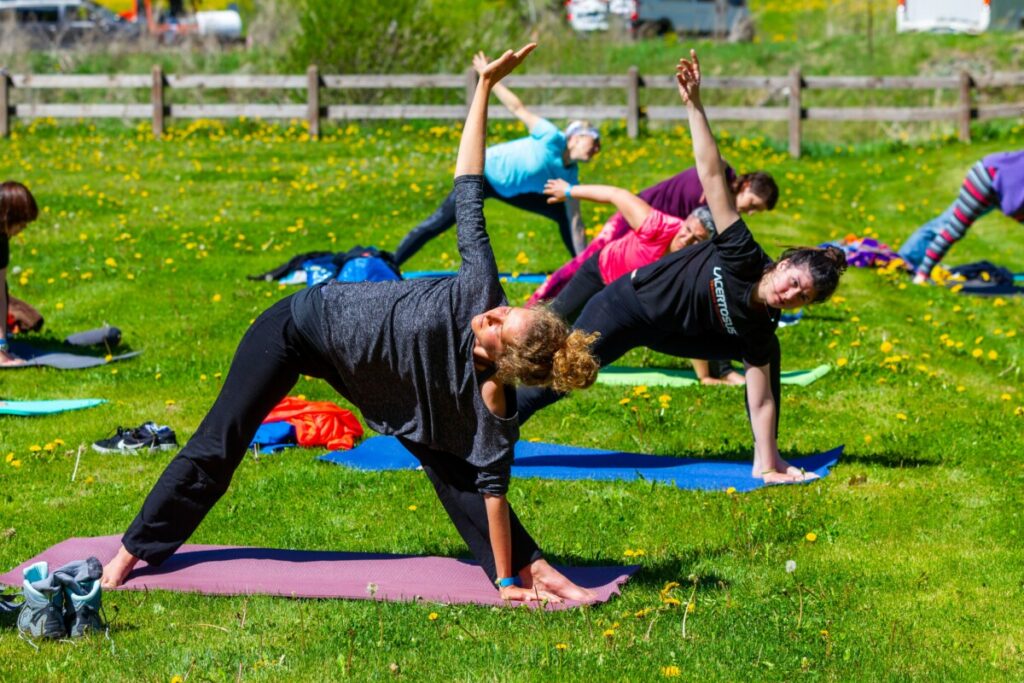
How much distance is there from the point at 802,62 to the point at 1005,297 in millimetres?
20191

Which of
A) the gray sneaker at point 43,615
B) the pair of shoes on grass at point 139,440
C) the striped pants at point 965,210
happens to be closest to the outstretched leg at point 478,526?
the gray sneaker at point 43,615

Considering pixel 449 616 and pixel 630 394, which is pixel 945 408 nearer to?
pixel 630 394

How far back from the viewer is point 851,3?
38906 millimetres

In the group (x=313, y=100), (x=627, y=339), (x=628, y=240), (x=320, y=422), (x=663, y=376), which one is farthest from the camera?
(x=313, y=100)

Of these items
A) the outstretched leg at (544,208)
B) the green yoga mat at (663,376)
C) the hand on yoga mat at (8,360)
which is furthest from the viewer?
the outstretched leg at (544,208)

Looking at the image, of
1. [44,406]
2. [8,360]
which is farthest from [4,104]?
[44,406]

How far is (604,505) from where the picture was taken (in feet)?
21.8

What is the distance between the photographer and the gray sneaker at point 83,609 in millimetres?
4852

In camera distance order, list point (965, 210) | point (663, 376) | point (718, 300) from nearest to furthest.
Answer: point (718, 300) < point (663, 376) < point (965, 210)

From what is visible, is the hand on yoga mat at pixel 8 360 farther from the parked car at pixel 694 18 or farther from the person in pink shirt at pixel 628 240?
the parked car at pixel 694 18

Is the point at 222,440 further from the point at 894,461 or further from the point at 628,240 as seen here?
the point at 894,461

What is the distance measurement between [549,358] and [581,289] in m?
3.78

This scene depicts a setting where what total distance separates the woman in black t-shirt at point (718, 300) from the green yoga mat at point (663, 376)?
6.95ft

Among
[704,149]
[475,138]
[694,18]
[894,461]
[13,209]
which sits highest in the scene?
[694,18]
